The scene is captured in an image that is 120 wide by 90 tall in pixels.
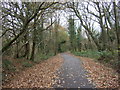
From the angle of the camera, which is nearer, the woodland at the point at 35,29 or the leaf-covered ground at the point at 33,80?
the leaf-covered ground at the point at 33,80

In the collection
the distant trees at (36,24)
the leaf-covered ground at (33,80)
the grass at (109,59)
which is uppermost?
the distant trees at (36,24)

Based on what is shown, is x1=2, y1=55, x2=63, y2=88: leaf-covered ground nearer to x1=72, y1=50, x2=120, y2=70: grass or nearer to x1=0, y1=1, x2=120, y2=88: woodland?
x1=0, y1=1, x2=120, y2=88: woodland

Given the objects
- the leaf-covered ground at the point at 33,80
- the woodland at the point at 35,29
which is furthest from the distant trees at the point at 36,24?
the leaf-covered ground at the point at 33,80

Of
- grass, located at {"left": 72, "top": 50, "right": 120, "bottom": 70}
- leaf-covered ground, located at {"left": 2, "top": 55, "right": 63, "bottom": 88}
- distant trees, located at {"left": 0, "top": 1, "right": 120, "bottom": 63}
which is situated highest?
distant trees, located at {"left": 0, "top": 1, "right": 120, "bottom": 63}

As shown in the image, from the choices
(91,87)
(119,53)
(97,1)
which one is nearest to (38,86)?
(91,87)

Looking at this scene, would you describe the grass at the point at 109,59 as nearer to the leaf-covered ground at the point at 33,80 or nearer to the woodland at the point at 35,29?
the woodland at the point at 35,29

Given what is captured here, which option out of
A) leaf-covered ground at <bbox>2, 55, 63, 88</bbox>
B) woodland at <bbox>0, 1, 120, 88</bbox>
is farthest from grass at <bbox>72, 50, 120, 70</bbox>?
leaf-covered ground at <bbox>2, 55, 63, 88</bbox>

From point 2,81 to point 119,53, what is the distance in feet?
31.7

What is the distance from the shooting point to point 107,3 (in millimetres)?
13336

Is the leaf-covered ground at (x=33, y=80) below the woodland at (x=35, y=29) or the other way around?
below

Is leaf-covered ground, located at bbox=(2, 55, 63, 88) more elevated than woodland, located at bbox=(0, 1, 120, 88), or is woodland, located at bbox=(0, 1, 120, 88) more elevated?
woodland, located at bbox=(0, 1, 120, 88)

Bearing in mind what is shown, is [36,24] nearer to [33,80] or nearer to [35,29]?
[35,29]

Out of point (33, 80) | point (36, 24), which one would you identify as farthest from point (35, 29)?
point (33, 80)

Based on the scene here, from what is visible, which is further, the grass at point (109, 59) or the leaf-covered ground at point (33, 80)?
the grass at point (109, 59)
